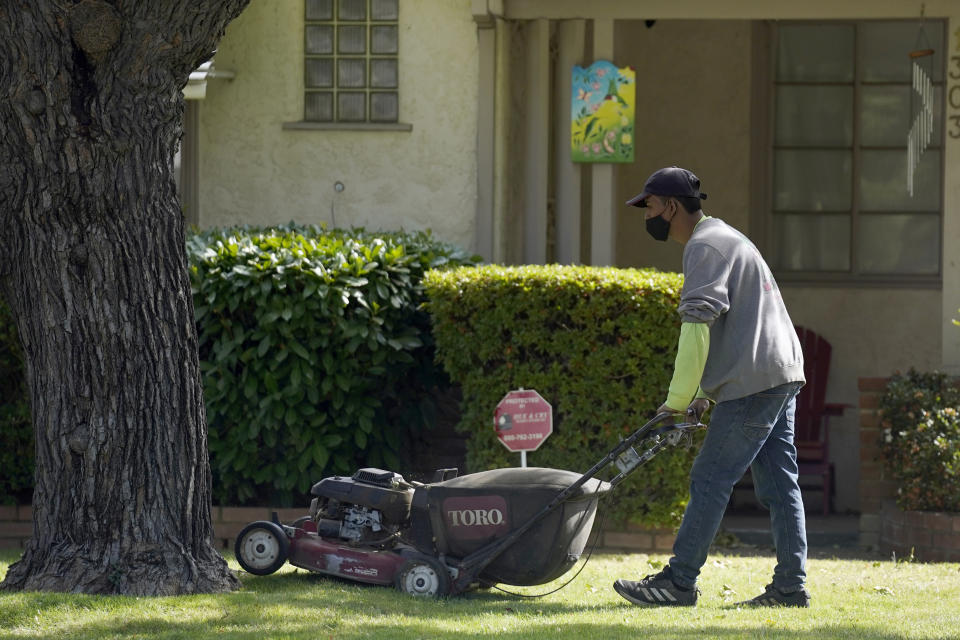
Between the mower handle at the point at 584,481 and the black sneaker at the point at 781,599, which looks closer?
the mower handle at the point at 584,481

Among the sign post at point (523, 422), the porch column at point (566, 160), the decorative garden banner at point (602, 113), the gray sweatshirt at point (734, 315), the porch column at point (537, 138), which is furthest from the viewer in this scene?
the porch column at point (537, 138)

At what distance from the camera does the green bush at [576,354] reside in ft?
26.4

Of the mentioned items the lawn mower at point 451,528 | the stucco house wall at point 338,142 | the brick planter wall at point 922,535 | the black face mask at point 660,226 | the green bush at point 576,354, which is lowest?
the brick planter wall at point 922,535

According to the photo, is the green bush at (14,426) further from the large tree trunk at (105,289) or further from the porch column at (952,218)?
the porch column at (952,218)

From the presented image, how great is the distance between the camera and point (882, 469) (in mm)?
9188

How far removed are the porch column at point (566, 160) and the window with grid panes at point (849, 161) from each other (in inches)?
89.3

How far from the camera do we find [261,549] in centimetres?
638

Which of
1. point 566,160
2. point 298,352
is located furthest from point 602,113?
point 298,352

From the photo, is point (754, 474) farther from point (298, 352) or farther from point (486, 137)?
point (486, 137)

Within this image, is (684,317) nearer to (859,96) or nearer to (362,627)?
(362,627)

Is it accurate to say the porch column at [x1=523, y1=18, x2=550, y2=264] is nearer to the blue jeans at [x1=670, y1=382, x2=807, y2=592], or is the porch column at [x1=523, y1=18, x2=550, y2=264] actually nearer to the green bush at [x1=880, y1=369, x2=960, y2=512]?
the green bush at [x1=880, y1=369, x2=960, y2=512]

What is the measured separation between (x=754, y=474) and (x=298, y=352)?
3219mm

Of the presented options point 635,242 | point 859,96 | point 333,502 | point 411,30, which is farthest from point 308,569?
point 859,96

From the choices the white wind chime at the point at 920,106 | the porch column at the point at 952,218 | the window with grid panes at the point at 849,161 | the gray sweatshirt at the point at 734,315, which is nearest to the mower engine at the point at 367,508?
the gray sweatshirt at the point at 734,315
